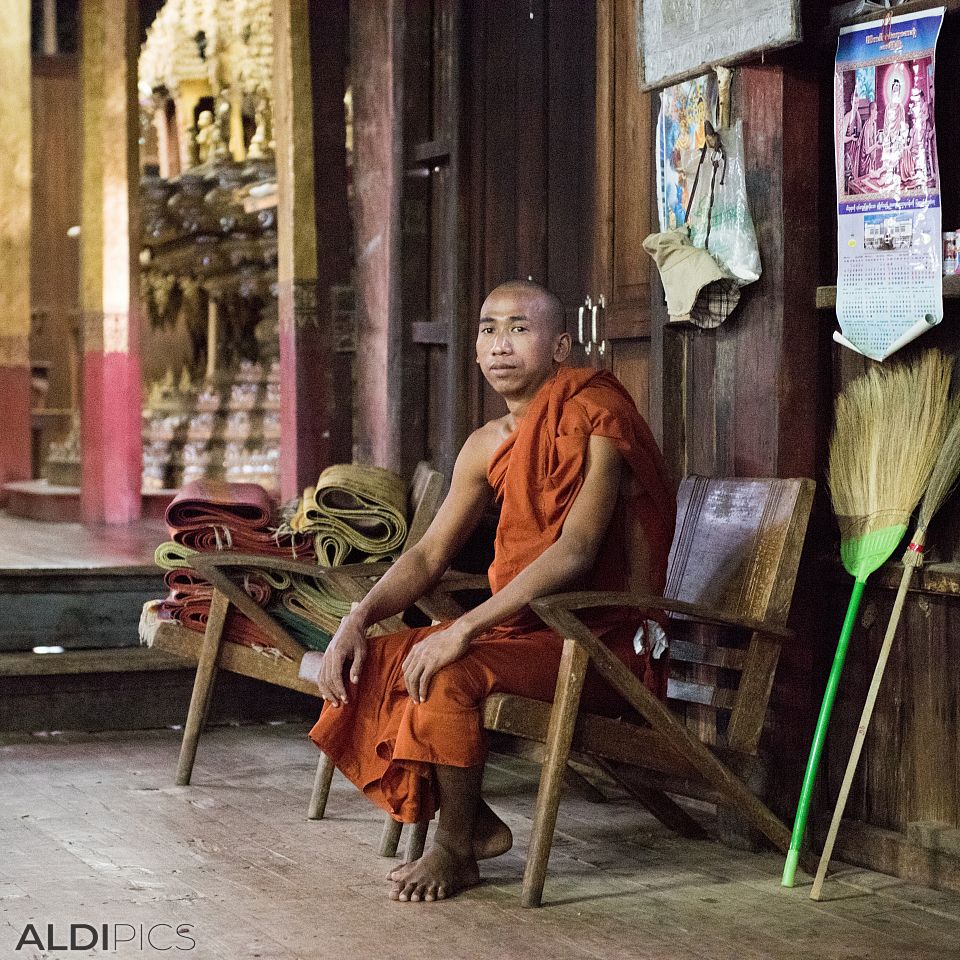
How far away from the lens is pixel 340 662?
375 centimetres

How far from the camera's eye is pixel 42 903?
3.53m

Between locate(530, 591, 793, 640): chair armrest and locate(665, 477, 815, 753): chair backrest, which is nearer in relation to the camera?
locate(530, 591, 793, 640): chair armrest

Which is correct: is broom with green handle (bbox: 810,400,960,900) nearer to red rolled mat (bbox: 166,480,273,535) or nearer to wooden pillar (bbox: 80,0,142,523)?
red rolled mat (bbox: 166,480,273,535)

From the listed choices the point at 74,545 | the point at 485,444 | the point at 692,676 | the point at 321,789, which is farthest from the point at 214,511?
the point at 74,545

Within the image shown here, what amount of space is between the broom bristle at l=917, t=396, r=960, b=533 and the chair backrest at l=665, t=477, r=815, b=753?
0.91ft

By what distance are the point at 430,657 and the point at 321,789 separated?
1.01 meters

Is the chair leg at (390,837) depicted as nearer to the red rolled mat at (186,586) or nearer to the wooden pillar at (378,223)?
the red rolled mat at (186,586)

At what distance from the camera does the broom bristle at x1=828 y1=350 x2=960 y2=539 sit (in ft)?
12.1

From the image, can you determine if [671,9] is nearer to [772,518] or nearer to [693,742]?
[772,518]

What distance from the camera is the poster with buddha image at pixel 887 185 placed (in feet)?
12.3

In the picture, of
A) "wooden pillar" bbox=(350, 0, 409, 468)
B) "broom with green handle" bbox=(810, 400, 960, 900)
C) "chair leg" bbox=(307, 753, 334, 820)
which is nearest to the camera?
"broom with green handle" bbox=(810, 400, 960, 900)

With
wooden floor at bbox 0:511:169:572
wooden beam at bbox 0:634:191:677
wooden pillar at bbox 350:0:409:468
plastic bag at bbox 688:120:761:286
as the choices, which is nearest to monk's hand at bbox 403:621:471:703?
plastic bag at bbox 688:120:761:286

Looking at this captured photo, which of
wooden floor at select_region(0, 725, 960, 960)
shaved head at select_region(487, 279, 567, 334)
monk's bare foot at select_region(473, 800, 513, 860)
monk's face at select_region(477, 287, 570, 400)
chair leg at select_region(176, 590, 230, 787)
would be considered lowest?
wooden floor at select_region(0, 725, 960, 960)

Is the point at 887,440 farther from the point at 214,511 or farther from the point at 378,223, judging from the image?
the point at 378,223
